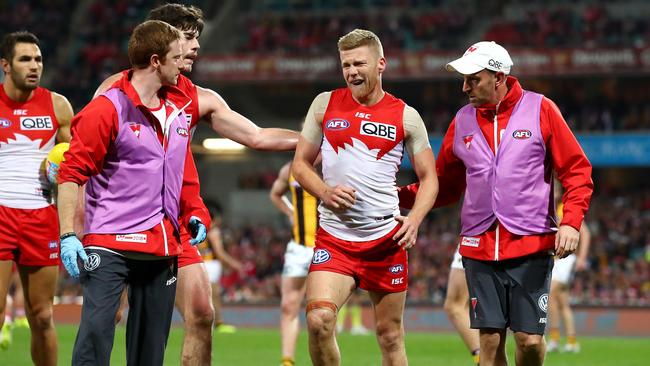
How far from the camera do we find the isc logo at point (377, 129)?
7.93 metres

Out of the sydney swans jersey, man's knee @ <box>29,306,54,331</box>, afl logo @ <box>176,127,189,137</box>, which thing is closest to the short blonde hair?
afl logo @ <box>176,127,189,137</box>

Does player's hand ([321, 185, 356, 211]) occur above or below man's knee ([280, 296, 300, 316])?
above

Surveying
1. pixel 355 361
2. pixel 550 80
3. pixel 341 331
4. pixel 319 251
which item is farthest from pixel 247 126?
pixel 550 80

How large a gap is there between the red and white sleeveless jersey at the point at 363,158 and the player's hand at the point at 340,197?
0.69 feet

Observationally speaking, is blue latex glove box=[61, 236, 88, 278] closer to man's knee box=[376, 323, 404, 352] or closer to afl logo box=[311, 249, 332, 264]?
afl logo box=[311, 249, 332, 264]

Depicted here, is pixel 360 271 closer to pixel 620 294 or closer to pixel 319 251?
pixel 319 251

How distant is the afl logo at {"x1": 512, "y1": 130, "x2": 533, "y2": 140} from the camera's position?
7977 mm

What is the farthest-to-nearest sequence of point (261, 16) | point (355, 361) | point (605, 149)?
point (261, 16), point (605, 149), point (355, 361)

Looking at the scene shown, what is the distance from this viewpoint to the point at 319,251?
808cm

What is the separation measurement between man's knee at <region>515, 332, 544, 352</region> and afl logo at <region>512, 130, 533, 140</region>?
1414 millimetres

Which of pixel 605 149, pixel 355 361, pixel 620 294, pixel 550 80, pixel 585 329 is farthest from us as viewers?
pixel 550 80

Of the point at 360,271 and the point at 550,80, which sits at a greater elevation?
the point at 550,80

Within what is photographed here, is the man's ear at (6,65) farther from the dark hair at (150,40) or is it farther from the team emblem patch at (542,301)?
the team emblem patch at (542,301)

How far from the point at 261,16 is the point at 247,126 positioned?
2969 centimetres
